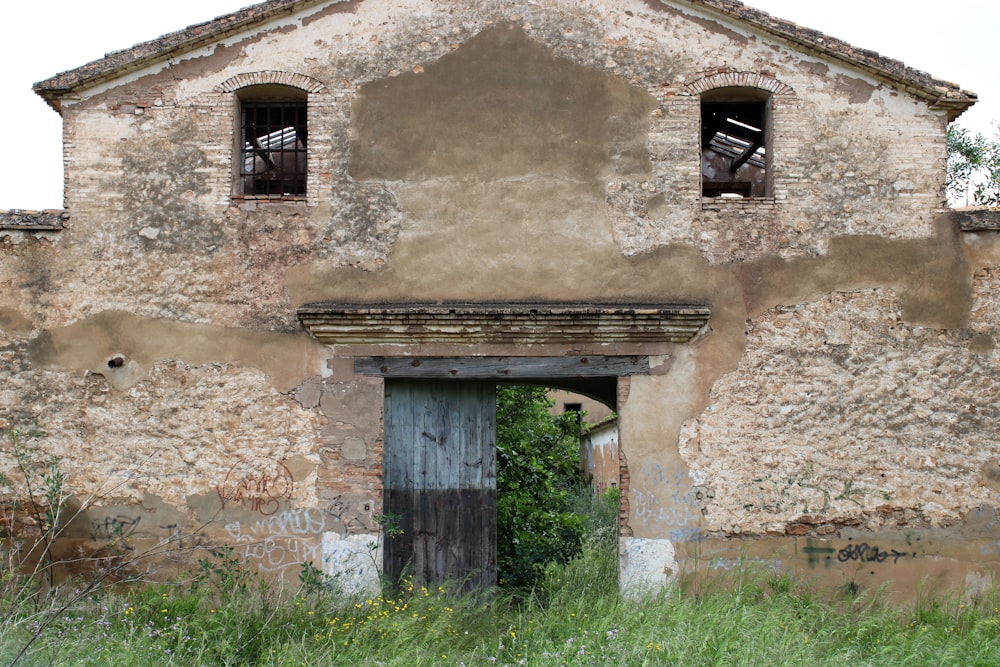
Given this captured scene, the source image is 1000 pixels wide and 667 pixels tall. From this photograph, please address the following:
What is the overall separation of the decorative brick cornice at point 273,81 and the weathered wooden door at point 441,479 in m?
2.80

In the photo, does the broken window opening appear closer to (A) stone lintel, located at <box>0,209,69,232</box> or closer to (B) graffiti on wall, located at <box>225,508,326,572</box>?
(B) graffiti on wall, located at <box>225,508,326,572</box>

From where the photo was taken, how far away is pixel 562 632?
6.87 metres

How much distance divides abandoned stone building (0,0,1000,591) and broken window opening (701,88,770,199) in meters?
0.21

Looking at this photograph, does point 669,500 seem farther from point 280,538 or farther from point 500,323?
point 280,538

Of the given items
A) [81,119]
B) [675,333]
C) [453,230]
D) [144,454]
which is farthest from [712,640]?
[81,119]

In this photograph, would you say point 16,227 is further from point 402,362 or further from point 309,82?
point 402,362

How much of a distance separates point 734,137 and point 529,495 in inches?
203

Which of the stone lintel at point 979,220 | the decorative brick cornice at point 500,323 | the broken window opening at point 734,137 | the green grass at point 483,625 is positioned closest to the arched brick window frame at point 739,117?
the broken window opening at point 734,137

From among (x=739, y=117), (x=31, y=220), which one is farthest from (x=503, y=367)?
(x=31, y=220)

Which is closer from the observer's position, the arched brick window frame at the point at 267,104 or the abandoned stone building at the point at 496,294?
the abandoned stone building at the point at 496,294

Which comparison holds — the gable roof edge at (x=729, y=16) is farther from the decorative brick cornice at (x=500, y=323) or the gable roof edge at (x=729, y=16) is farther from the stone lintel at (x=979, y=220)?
the decorative brick cornice at (x=500, y=323)

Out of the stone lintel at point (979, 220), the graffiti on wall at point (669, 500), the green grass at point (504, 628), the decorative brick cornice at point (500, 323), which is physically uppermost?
the stone lintel at point (979, 220)

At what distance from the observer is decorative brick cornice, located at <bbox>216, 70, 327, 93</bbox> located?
328 inches

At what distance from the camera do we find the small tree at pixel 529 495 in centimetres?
1028
